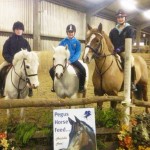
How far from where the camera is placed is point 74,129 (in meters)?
3.96

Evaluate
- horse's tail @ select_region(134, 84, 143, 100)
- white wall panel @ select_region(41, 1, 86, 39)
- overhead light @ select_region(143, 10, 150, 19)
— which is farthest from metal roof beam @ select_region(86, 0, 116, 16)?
horse's tail @ select_region(134, 84, 143, 100)

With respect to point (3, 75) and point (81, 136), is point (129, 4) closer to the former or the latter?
point (3, 75)

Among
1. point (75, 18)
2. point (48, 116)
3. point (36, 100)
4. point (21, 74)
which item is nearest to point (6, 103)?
point (36, 100)

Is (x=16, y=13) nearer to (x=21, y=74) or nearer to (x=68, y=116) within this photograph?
(x=21, y=74)

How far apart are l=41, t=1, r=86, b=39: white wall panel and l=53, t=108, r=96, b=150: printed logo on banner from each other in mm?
12885

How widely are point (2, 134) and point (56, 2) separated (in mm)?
14685

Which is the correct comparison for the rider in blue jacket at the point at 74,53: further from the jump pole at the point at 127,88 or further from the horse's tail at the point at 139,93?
the horse's tail at the point at 139,93

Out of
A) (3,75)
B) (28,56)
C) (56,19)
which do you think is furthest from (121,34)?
(56,19)

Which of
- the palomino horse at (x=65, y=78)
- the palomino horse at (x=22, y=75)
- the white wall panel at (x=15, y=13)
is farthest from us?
the white wall panel at (x=15, y=13)

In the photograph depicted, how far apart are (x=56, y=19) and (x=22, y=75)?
1286cm

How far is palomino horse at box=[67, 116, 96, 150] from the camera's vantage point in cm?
391

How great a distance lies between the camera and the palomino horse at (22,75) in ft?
16.4

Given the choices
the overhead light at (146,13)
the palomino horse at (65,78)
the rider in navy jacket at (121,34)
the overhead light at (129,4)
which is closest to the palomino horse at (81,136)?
the palomino horse at (65,78)

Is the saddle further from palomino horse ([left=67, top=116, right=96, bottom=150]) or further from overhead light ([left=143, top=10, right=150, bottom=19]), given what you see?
overhead light ([left=143, top=10, right=150, bottom=19])
